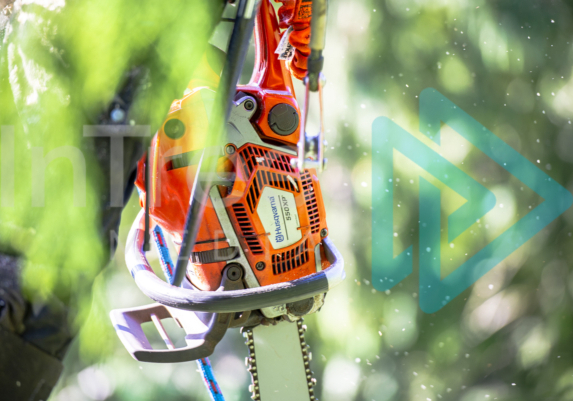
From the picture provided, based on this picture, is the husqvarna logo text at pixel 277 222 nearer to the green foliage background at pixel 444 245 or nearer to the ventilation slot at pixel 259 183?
the ventilation slot at pixel 259 183

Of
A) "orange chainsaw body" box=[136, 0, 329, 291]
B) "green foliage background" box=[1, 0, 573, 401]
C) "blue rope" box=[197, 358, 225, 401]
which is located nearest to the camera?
"orange chainsaw body" box=[136, 0, 329, 291]

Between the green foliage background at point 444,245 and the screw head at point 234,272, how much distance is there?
97 cm

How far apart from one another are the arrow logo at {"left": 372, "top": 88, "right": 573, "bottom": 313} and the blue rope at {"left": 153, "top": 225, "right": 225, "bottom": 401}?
101cm

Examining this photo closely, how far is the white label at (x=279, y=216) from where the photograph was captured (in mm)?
867

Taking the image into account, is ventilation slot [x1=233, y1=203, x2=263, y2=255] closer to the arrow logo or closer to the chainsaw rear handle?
the chainsaw rear handle

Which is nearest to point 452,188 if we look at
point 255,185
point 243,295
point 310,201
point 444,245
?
point 444,245

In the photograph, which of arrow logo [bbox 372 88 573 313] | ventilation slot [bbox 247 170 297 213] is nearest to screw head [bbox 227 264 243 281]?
ventilation slot [bbox 247 170 297 213]

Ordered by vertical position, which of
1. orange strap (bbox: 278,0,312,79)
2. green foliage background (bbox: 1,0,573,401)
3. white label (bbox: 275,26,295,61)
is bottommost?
green foliage background (bbox: 1,0,573,401)

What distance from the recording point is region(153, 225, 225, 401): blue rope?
1.01 metres

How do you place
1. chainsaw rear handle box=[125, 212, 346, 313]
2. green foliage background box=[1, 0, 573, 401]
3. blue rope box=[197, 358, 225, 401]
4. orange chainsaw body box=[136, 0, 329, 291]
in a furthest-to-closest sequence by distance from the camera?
1. green foliage background box=[1, 0, 573, 401]
2. blue rope box=[197, 358, 225, 401]
3. orange chainsaw body box=[136, 0, 329, 291]
4. chainsaw rear handle box=[125, 212, 346, 313]

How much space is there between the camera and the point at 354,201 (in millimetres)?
1927

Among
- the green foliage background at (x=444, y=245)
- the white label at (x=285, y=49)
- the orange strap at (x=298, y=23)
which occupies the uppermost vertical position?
the orange strap at (x=298, y=23)

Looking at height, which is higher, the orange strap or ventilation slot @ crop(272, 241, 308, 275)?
the orange strap

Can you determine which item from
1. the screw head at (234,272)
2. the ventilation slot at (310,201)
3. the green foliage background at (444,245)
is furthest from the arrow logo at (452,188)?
the screw head at (234,272)
